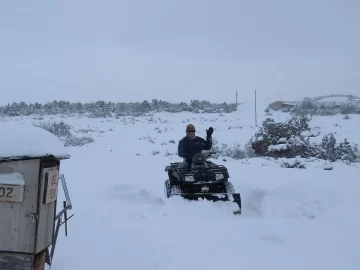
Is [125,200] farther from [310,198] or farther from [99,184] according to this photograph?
→ [310,198]

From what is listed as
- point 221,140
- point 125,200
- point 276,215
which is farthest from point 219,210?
point 221,140

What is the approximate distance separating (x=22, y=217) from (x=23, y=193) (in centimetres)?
23

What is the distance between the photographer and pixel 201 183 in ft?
25.3

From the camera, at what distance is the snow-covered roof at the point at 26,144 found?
3539 millimetres

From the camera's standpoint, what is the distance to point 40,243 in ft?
12.4

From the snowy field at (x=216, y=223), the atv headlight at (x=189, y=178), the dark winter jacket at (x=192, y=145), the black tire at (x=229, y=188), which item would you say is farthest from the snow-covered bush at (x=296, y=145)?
the atv headlight at (x=189, y=178)

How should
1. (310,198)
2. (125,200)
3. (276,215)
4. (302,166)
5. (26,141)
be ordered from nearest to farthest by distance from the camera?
(26,141) < (276,215) < (310,198) < (125,200) < (302,166)

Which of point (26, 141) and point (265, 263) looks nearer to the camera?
point (26, 141)

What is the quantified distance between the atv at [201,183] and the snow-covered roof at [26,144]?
4027 millimetres

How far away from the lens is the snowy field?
4715 millimetres

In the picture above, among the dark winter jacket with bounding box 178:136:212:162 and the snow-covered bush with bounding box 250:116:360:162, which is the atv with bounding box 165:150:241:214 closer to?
the dark winter jacket with bounding box 178:136:212:162

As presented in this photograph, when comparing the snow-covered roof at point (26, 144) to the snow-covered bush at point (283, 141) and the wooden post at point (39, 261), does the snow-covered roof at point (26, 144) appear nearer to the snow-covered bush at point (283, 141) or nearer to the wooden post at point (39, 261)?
the wooden post at point (39, 261)

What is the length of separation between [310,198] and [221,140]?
13942 millimetres

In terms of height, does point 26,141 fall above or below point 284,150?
above
